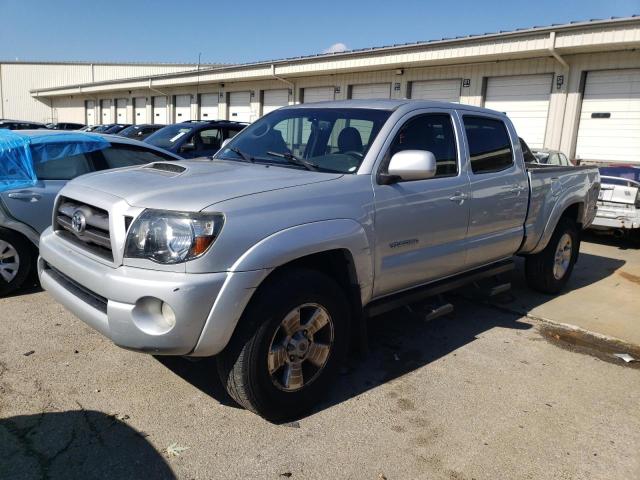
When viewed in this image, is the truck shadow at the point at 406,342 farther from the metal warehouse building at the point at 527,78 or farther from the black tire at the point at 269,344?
the metal warehouse building at the point at 527,78

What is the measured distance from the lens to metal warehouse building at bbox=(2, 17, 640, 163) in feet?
42.4

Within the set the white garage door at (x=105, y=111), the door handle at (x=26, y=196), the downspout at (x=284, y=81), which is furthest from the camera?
the white garage door at (x=105, y=111)

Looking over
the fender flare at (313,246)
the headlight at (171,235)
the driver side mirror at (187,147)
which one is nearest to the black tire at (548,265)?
the fender flare at (313,246)

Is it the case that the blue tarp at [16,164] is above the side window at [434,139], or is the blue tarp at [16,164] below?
below

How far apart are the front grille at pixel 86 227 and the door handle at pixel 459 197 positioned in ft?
8.28

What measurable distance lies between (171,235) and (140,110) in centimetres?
3403

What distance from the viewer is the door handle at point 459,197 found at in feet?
13.7

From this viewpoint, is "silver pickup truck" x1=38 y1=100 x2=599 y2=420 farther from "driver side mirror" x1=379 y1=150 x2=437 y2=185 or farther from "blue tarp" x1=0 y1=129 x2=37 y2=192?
"blue tarp" x1=0 y1=129 x2=37 y2=192

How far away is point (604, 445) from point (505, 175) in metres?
2.47

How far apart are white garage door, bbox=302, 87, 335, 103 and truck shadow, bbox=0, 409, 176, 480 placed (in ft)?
57.4

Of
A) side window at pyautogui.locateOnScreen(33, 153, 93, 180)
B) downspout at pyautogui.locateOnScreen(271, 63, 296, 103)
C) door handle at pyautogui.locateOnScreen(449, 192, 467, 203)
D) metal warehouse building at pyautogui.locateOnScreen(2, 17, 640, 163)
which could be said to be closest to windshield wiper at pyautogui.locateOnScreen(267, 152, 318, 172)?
door handle at pyautogui.locateOnScreen(449, 192, 467, 203)

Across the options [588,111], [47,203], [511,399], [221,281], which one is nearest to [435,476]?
[511,399]

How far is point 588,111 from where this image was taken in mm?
13719

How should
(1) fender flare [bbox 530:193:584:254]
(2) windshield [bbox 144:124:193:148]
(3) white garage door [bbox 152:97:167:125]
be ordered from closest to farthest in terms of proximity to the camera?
(1) fender flare [bbox 530:193:584:254] → (2) windshield [bbox 144:124:193:148] → (3) white garage door [bbox 152:97:167:125]
